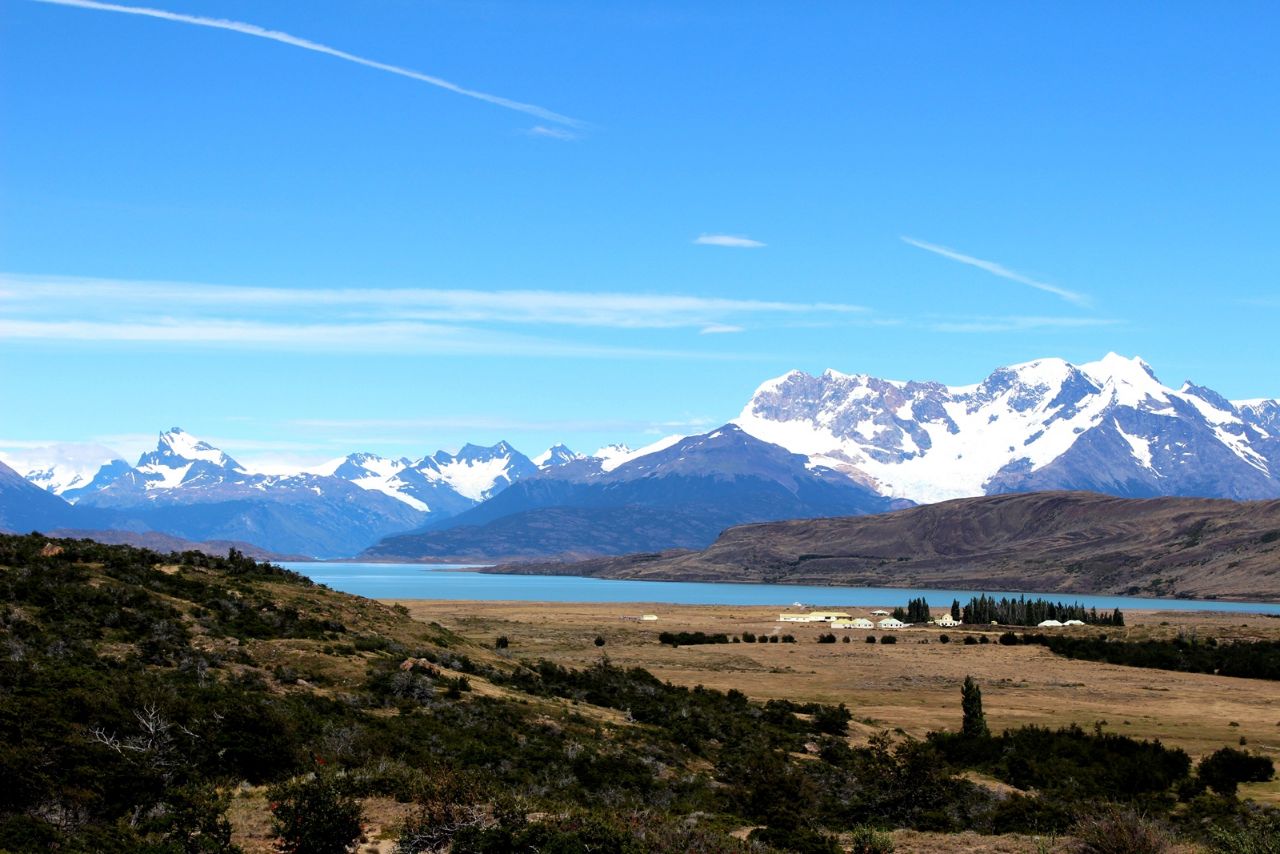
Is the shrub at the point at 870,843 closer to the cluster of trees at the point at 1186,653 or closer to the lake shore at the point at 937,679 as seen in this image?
the lake shore at the point at 937,679

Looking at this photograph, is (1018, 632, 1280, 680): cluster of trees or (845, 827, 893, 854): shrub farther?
(1018, 632, 1280, 680): cluster of trees

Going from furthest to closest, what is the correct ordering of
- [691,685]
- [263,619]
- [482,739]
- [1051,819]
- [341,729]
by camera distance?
[691,685]
[263,619]
[482,739]
[341,729]
[1051,819]

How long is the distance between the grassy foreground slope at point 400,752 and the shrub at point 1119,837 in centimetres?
236

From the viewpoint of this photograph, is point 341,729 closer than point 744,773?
Yes

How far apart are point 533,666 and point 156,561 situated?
19.2 metres

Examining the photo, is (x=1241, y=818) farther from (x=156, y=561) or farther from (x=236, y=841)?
(x=156, y=561)

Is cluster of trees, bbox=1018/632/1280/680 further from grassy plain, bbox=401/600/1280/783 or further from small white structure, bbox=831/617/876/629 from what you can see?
small white structure, bbox=831/617/876/629

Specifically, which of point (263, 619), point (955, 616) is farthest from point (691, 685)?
point (955, 616)

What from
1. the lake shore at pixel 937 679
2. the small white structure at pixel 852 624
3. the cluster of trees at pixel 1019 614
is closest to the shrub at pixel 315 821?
the lake shore at pixel 937 679

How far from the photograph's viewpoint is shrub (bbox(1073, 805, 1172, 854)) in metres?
22.8

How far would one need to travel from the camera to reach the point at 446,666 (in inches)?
2036

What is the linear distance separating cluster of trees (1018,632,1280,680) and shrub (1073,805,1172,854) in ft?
223

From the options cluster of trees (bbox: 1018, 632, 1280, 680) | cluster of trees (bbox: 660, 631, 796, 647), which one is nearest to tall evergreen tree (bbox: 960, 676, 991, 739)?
cluster of trees (bbox: 1018, 632, 1280, 680)

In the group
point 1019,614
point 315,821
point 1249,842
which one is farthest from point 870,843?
point 1019,614
